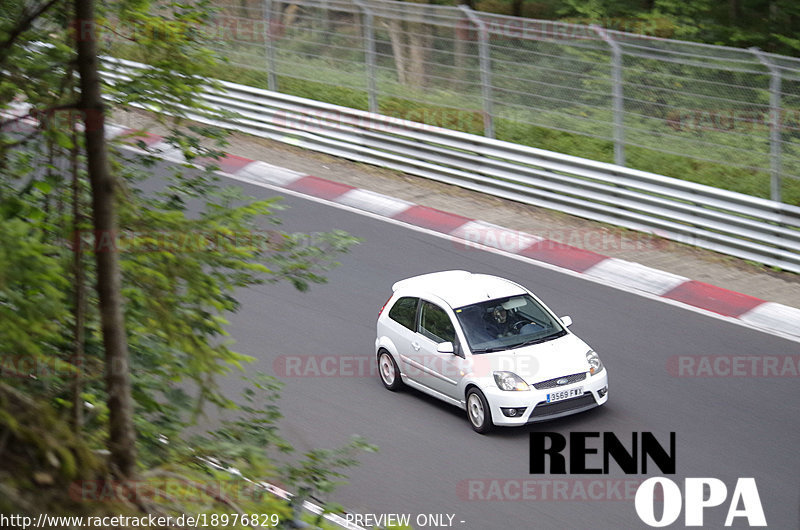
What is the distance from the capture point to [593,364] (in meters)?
10.8

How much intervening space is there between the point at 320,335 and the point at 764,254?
22.3 ft

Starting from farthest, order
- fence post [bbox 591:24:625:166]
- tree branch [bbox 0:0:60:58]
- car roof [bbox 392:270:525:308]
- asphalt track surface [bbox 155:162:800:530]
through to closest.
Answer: fence post [bbox 591:24:625:166], car roof [bbox 392:270:525:308], asphalt track surface [bbox 155:162:800:530], tree branch [bbox 0:0:60:58]

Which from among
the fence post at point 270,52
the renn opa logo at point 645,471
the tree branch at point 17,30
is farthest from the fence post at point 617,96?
the tree branch at point 17,30

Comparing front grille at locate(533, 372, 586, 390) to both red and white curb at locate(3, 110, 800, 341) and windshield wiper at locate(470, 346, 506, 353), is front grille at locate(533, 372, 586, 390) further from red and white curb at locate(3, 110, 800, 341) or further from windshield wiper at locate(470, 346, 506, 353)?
red and white curb at locate(3, 110, 800, 341)

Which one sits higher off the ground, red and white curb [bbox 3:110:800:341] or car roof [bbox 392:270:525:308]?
car roof [bbox 392:270:525:308]

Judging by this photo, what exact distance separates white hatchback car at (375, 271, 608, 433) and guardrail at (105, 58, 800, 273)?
15.1ft

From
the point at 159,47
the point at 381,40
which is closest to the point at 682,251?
the point at 381,40

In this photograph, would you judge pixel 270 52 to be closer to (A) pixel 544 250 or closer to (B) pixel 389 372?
(A) pixel 544 250

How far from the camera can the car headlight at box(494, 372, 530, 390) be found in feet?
34.1

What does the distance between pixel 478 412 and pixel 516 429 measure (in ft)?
1.59

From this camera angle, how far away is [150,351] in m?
5.33

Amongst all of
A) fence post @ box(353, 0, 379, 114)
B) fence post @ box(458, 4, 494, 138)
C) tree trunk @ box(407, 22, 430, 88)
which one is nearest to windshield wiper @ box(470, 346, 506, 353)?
fence post @ box(458, 4, 494, 138)

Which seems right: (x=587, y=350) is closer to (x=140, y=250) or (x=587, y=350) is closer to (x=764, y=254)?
(x=764, y=254)

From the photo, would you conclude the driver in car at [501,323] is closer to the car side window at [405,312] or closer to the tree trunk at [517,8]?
the car side window at [405,312]
